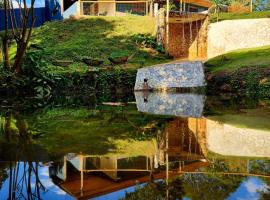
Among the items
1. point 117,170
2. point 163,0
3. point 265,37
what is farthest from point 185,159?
point 163,0

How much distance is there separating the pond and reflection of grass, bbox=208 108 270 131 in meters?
0.02

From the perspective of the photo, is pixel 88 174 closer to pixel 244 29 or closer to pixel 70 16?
pixel 244 29

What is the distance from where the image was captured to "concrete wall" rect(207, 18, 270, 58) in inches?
1063

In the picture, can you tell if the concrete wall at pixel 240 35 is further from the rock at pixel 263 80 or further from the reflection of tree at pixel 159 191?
the reflection of tree at pixel 159 191

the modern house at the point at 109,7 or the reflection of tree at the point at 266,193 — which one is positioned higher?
the modern house at the point at 109,7

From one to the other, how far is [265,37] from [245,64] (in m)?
5.60

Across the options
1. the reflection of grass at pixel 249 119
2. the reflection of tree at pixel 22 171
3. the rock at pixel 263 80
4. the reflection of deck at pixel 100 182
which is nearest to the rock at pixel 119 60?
the rock at pixel 263 80

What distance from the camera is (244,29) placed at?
2738cm

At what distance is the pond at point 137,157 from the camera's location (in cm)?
473

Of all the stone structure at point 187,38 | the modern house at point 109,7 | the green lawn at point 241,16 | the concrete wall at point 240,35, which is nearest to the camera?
the concrete wall at point 240,35

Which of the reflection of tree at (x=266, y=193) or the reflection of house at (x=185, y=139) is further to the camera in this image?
the reflection of house at (x=185, y=139)

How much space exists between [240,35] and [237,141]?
68.0 feet

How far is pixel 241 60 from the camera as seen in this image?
2339cm

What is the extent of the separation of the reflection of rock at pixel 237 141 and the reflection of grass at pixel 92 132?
1.06 meters
